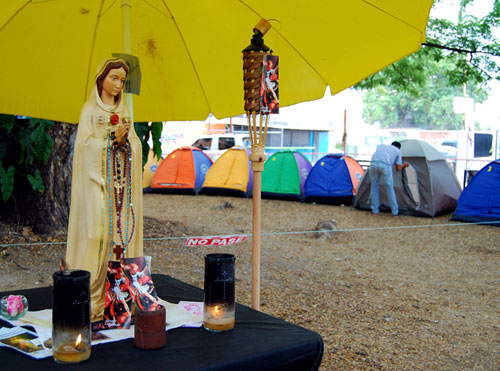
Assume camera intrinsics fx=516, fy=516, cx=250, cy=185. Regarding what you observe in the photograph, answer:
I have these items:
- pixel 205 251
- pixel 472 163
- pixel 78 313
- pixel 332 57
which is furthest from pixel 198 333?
pixel 472 163

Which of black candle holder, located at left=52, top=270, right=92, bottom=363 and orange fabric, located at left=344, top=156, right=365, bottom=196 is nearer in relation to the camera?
black candle holder, located at left=52, top=270, right=92, bottom=363

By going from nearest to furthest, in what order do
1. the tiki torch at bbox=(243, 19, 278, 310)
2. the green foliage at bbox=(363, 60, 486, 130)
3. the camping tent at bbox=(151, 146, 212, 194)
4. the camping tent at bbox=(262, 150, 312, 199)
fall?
the tiki torch at bbox=(243, 19, 278, 310) → the camping tent at bbox=(262, 150, 312, 199) → the camping tent at bbox=(151, 146, 212, 194) → the green foliage at bbox=(363, 60, 486, 130)

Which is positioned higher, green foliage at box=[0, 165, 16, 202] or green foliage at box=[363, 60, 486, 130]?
green foliage at box=[363, 60, 486, 130]

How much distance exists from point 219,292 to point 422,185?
8699mm

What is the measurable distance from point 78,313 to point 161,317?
0.36m

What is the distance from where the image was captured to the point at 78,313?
2000 millimetres

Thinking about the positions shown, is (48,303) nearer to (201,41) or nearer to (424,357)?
(201,41)

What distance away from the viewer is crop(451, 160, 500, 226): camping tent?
30.7 ft

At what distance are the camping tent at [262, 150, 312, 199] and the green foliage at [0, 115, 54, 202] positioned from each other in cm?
750

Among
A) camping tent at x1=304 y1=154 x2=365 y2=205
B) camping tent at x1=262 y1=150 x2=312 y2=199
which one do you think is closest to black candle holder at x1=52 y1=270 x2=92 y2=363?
camping tent at x1=304 y1=154 x2=365 y2=205

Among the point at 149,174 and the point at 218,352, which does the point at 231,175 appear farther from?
the point at 218,352

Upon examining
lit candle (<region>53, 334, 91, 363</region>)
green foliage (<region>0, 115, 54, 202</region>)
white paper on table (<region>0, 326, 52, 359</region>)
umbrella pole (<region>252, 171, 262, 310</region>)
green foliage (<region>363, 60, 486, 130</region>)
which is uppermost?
green foliage (<region>363, 60, 486, 130</region>)

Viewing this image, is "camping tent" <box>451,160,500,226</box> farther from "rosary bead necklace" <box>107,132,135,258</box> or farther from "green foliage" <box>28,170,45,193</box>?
"rosary bead necklace" <box>107,132,135,258</box>

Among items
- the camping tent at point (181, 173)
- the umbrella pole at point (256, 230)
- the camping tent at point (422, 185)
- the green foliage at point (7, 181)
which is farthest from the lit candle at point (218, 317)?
the camping tent at point (181, 173)
